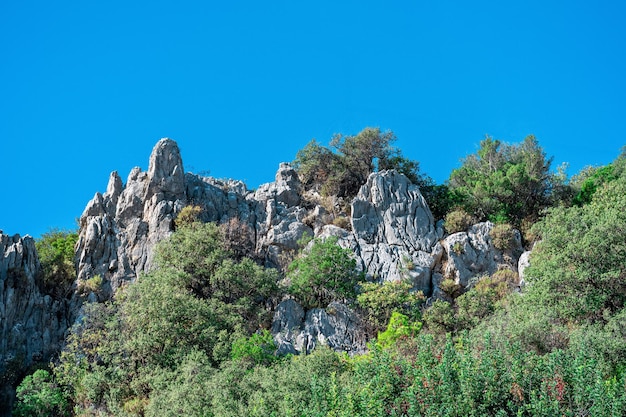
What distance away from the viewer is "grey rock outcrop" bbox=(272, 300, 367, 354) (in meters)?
34.4

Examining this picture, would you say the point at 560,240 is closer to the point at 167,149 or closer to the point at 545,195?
the point at 545,195

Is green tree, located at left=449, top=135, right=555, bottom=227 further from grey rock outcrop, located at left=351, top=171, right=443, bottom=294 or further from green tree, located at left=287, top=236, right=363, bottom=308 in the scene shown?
green tree, located at left=287, top=236, right=363, bottom=308

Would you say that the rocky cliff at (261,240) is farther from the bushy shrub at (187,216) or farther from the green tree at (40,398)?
the green tree at (40,398)

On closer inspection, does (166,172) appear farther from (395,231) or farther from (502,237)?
(502,237)

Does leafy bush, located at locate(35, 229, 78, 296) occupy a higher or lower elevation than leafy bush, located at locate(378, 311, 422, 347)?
higher

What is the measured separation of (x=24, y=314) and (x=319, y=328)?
1515 cm

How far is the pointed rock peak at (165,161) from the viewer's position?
43.1 meters

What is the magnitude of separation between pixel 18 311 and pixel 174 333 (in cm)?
974

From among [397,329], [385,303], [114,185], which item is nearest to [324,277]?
[385,303]

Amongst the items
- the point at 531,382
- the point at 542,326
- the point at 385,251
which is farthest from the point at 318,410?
the point at 385,251

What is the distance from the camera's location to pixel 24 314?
120 feet

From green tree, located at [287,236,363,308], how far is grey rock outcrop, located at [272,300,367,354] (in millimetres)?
684

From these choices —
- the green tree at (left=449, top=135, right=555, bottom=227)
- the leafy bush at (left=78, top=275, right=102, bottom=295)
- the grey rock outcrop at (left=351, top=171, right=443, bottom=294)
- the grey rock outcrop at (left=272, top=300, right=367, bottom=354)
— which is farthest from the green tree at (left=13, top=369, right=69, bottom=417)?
the green tree at (left=449, top=135, right=555, bottom=227)

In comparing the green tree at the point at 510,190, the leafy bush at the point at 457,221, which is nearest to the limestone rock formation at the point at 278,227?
the leafy bush at the point at 457,221
